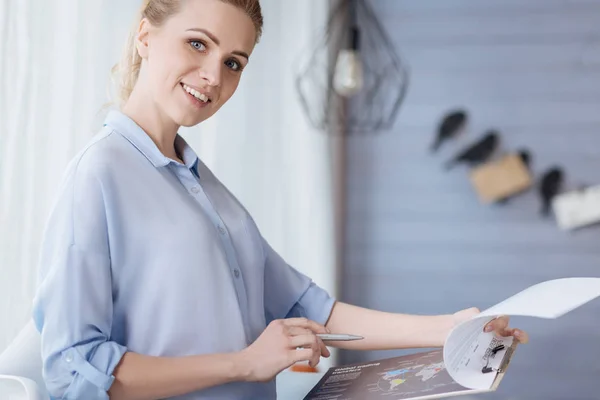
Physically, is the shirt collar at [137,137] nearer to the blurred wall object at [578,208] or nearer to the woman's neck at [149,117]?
→ the woman's neck at [149,117]

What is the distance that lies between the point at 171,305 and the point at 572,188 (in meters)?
2.60

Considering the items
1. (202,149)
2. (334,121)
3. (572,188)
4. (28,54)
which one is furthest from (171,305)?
(572,188)

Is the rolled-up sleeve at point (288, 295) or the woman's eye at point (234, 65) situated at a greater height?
the woman's eye at point (234, 65)

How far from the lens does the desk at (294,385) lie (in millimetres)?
1344

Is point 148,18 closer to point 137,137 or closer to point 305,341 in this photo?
point 137,137

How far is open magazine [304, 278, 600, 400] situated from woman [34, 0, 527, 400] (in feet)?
0.23

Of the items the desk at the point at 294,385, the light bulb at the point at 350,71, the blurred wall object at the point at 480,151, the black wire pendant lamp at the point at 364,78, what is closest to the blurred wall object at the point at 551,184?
the blurred wall object at the point at 480,151

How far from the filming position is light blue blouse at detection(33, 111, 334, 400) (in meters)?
0.95

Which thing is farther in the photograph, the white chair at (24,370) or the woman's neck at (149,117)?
the woman's neck at (149,117)

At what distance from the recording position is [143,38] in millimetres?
1184

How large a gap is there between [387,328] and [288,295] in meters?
0.18

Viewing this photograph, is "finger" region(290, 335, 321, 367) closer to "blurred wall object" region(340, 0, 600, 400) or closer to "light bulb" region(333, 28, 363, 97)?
"light bulb" region(333, 28, 363, 97)

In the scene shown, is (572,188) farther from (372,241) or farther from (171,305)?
(171,305)

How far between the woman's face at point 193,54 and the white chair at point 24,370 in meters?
0.39
